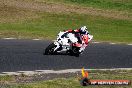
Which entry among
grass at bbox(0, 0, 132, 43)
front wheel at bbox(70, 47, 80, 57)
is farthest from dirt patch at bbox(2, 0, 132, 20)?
front wheel at bbox(70, 47, 80, 57)

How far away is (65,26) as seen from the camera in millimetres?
33250

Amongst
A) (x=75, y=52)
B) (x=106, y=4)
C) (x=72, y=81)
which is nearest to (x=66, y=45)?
(x=75, y=52)

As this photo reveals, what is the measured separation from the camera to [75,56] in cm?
2028

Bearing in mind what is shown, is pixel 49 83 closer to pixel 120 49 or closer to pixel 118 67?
pixel 118 67

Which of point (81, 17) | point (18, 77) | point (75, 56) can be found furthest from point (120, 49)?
point (81, 17)

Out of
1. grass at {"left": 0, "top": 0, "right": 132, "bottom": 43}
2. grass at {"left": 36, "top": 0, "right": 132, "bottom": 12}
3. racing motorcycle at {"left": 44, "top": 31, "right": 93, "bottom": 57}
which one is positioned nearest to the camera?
racing motorcycle at {"left": 44, "top": 31, "right": 93, "bottom": 57}

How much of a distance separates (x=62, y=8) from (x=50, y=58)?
19741 mm

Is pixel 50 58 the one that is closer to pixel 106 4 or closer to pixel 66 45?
pixel 66 45

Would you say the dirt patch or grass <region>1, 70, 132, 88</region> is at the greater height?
grass <region>1, 70, 132, 88</region>

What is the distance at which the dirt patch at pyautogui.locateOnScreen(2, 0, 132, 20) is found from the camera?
37.4 meters

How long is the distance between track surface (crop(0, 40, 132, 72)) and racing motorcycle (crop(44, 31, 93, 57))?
0.35 metres

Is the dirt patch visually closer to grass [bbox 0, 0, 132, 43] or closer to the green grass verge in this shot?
grass [bbox 0, 0, 132, 43]

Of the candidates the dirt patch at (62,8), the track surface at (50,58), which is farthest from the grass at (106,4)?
the track surface at (50,58)

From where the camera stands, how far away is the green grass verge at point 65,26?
27578 millimetres
